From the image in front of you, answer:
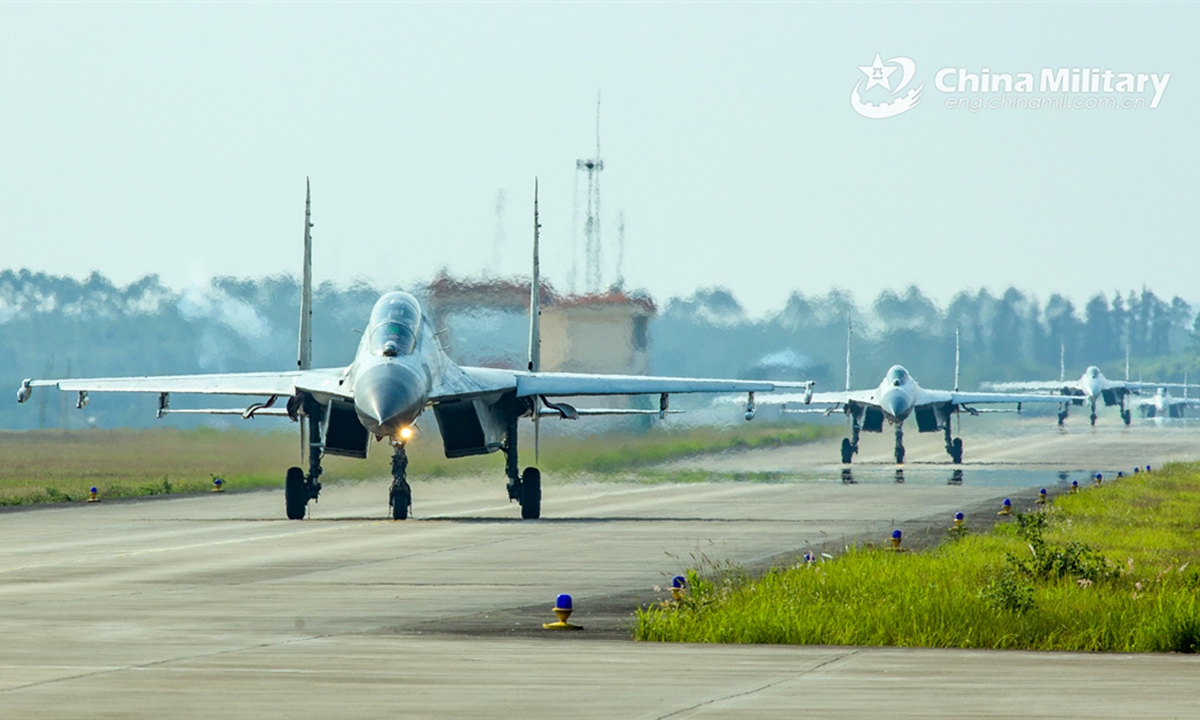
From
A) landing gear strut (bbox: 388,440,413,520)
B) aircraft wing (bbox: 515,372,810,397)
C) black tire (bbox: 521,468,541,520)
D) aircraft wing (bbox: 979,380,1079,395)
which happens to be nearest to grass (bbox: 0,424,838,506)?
aircraft wing (bbox: 515,372,810,397)

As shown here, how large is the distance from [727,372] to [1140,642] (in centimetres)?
5645

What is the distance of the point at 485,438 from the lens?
105 feet

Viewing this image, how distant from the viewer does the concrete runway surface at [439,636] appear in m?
10.5

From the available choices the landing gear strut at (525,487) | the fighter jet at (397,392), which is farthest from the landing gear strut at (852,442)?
the landing gear strut at (525,487)

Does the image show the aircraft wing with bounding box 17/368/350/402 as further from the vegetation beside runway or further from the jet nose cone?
the vegetation beside runway

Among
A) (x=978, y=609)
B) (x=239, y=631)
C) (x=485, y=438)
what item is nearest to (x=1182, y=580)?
(x=978, y=609)

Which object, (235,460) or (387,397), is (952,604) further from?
(235,460)

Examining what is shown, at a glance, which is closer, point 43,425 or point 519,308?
point 519,308

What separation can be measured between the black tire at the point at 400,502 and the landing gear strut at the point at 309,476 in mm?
1537

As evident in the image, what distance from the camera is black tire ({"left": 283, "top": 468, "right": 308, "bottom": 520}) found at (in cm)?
3155

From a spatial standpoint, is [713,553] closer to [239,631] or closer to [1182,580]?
[1182,580]

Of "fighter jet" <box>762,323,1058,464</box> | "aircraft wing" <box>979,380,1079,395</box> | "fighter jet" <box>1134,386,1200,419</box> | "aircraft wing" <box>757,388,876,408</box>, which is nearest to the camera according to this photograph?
"fighter jet" <box>762,323,1058,464</box>

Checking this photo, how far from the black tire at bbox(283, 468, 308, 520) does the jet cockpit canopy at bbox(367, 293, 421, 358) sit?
11.1 ft

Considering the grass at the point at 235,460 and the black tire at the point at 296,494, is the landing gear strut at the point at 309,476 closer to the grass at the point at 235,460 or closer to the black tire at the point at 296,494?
the black tire at the point at 296,494
